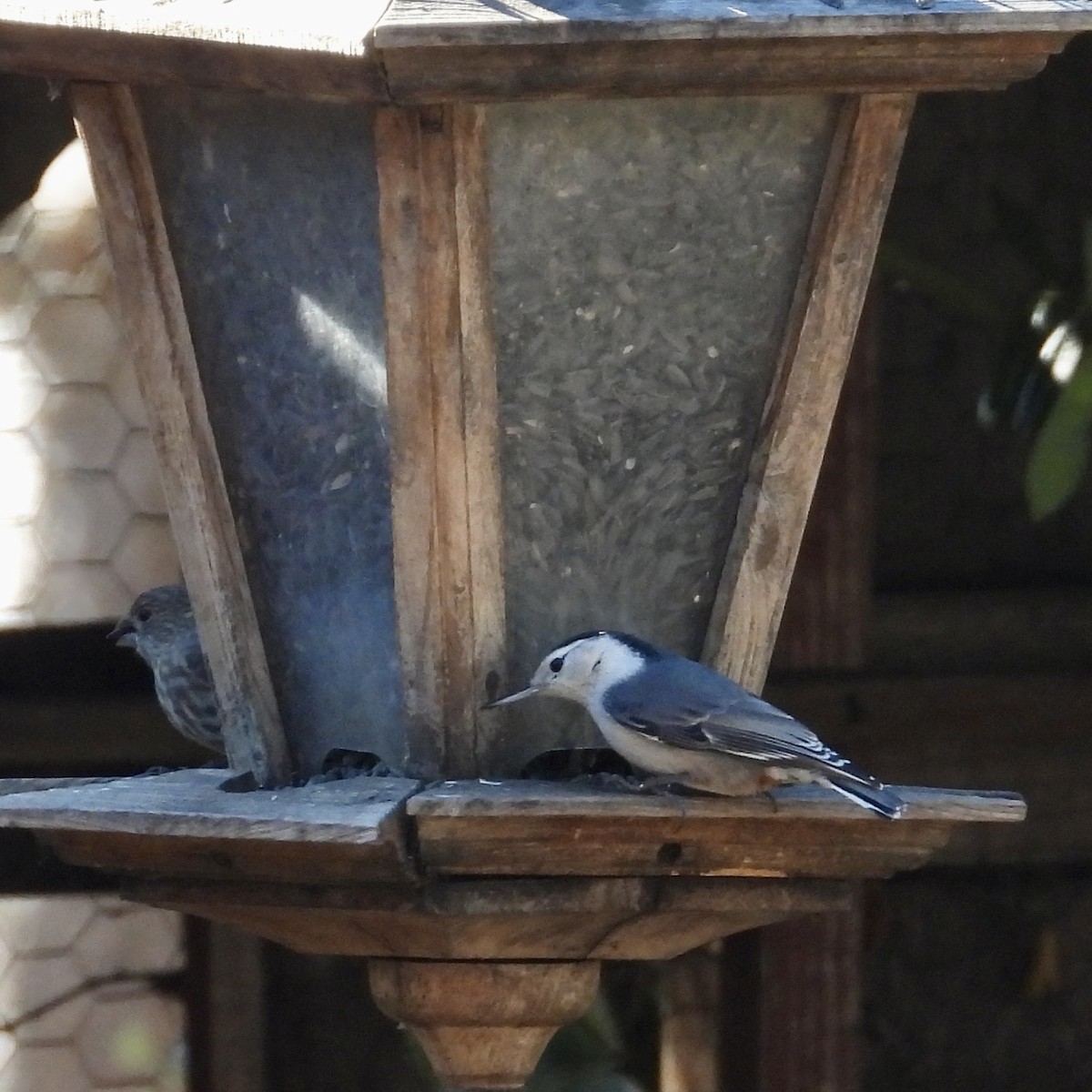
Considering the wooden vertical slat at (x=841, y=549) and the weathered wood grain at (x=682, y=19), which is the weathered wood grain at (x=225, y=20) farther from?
the wooden vertical slat at (x=841, y=549)

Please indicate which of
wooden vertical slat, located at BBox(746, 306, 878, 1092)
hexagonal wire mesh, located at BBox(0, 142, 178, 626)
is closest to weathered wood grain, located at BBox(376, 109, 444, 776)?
hexagonal wire mesh, located at BBox(0, 142, 178, 626)

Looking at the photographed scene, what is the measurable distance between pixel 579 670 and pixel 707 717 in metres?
0.14

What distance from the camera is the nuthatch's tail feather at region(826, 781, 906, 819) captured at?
1.93 metres

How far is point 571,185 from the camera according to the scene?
2117mm

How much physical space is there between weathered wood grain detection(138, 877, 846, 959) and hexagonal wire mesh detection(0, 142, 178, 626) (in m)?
1.09

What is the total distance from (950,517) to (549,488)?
192 centimetres

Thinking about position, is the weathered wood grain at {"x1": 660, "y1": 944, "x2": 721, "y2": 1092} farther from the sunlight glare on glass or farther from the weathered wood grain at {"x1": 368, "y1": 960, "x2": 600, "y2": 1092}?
the sunlight glare on glass

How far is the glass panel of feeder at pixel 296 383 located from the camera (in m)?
2.20

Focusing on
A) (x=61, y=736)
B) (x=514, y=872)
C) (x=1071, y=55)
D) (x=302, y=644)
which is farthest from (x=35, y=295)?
(x=1071, y=55)

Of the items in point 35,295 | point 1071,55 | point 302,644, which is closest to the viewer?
point 302,644

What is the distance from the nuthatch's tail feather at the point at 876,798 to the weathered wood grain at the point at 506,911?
15cm

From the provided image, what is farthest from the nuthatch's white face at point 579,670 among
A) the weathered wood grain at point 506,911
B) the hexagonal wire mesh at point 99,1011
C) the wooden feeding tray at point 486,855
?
the hexagonal wire mesh at point 99,1011

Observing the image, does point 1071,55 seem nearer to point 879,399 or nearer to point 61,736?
point 879,399

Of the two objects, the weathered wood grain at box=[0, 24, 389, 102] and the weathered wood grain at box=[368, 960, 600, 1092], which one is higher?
the weathered wood grain at box=[0, 24, 389, 102]
